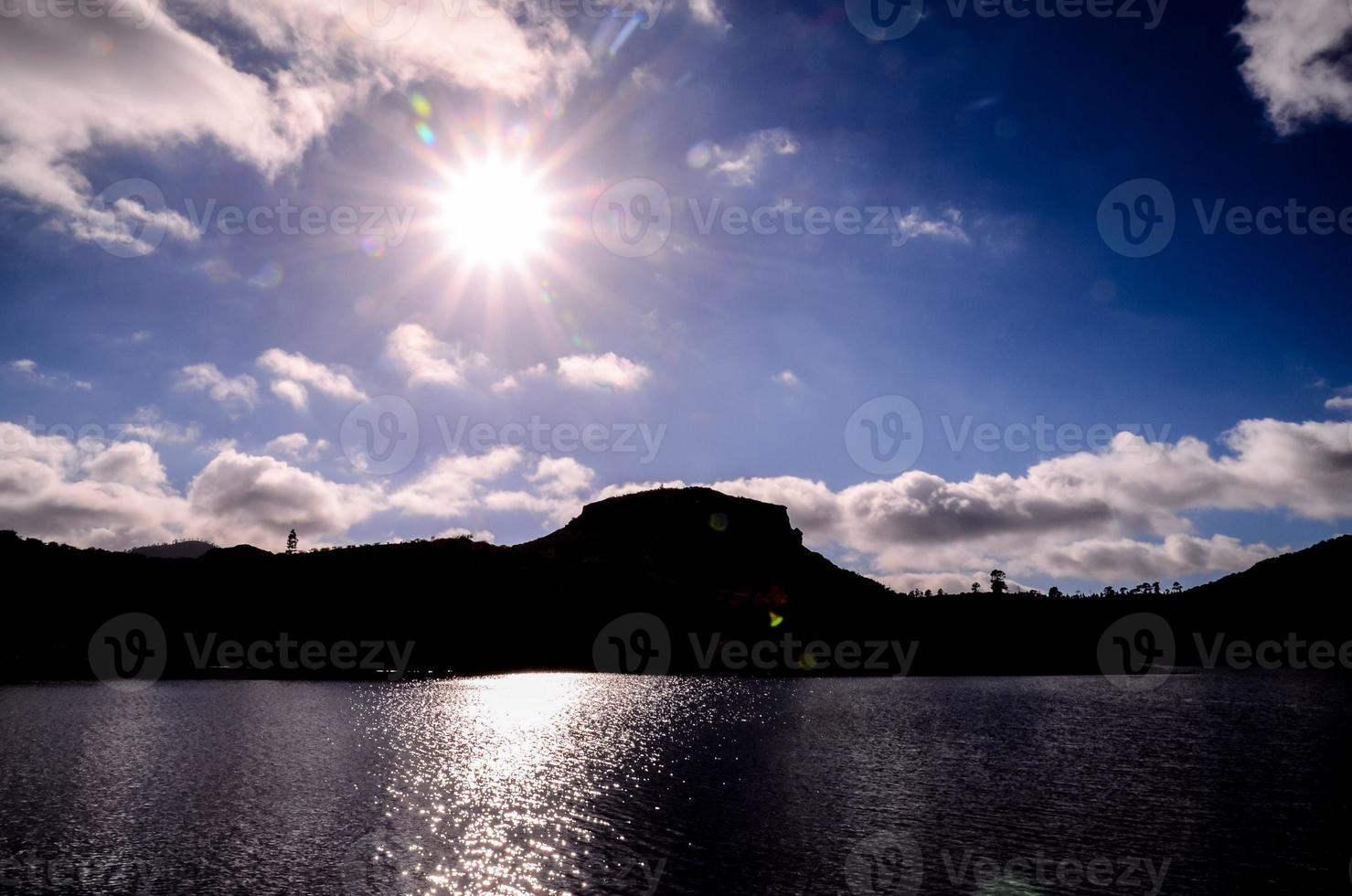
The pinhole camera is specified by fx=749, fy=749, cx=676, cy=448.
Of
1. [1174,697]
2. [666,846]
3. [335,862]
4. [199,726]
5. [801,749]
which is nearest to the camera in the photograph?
[335,862]

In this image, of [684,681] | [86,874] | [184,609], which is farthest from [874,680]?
[184,609]

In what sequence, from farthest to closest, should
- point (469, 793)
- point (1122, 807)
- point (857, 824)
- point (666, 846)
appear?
1. point (469, 793)
2. point (1122, 807)
3. point (857, 824)
4. point (666, 846)

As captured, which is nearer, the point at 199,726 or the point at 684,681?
the point at 199,726

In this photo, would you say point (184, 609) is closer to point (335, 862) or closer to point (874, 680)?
point (874, 680)

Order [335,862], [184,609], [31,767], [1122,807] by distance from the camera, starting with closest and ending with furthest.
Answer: [335,862]
[1122,807]
[31,767]
[184,609]

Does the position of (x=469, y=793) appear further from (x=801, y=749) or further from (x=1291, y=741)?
(x=1291, y=741)

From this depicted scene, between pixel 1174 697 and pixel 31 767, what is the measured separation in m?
146

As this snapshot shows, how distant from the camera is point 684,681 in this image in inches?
6334

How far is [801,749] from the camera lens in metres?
70.9

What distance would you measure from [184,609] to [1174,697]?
218 m

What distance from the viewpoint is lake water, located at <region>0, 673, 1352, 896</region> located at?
3444cm

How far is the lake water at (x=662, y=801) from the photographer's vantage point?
34.4m

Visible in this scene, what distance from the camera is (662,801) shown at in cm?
4950

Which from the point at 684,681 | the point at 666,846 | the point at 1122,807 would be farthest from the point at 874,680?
the point at 666,846
